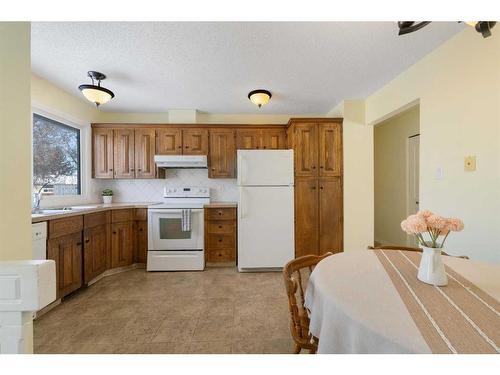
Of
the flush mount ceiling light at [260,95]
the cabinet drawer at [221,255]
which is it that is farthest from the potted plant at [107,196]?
the flush mount ceiling light at [260,95]

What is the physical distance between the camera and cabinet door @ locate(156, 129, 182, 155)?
11.0 ft

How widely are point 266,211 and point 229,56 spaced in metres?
1.86

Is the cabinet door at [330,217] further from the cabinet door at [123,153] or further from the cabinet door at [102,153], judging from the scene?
the cabinet door at [102,153]

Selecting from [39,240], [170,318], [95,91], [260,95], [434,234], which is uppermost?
[260,95]

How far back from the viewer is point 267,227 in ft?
9.84

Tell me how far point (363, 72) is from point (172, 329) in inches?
120

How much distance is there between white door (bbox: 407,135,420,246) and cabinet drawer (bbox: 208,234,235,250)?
9.35 feet

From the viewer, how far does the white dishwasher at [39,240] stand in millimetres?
1849

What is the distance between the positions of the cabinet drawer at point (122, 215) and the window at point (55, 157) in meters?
0.73

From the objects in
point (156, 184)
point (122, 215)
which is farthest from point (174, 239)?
point (156, 184)

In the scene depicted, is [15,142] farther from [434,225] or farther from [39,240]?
[434,225]

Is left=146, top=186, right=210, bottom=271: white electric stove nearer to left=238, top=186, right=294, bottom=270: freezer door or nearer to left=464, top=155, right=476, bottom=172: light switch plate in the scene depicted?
left=238, top=186, right=294, bottom=270: freezer door

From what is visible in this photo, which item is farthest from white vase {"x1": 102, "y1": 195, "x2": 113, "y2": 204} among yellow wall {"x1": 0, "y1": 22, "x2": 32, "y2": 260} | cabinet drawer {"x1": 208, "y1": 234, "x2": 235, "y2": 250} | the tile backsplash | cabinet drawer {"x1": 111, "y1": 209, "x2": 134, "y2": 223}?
yellow wall {"x1": 0, "y1": 22, "x2": 32, "y2": 260}
